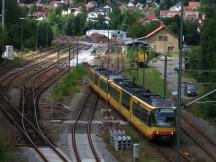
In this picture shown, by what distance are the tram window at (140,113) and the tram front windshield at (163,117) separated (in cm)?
55

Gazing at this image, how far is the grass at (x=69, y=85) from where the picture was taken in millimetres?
49400

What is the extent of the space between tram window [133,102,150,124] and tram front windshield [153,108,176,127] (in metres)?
0.55

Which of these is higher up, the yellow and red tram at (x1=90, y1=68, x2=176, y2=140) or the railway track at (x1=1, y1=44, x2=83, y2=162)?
the yellow and red tram at (x1=90, y1=68, x2=176, y2=140)

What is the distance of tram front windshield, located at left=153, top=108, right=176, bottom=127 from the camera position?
31.8 m

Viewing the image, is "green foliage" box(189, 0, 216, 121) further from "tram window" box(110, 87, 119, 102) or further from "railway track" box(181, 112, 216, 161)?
"tram window" box(110, 87, 119, 102)

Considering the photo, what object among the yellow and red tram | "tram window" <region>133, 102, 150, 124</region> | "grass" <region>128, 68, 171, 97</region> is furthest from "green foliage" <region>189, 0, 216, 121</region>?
"tram window" <region>133, 102, 150, 124</region>

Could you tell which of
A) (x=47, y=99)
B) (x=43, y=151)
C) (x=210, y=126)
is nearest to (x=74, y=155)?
(x=43, y=151)

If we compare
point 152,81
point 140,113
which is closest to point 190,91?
point 152,81

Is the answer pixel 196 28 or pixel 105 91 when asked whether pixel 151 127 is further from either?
pixel 196 28

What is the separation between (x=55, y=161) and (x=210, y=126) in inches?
565

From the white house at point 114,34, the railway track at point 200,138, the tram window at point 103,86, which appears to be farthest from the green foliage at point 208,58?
the white house at point 114,34

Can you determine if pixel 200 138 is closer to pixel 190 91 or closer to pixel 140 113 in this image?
pixel 140 113

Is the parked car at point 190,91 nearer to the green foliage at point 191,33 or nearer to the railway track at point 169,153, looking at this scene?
the railway track at point 169,153

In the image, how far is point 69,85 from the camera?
178 feet
